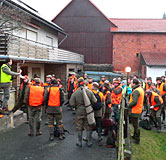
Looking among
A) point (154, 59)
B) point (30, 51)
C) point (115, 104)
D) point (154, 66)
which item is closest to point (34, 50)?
point (30, 51)

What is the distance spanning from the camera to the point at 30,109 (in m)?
6.62

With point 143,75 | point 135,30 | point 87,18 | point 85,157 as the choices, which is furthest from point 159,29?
point 85,157

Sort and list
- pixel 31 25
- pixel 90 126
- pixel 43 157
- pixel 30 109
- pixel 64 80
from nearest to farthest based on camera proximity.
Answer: pixel 43 157 < pixel 90 126 < pixel 30 109 < pixel 31 25 < pixel 64 80

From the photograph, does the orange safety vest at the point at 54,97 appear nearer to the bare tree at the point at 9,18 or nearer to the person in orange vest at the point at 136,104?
the person in orange vest at the point at 136,104

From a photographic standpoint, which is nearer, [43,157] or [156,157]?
[43,157]

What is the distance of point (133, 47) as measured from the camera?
25.5 metres

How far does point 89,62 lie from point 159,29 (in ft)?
33.4

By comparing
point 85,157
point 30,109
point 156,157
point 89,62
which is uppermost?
point 89,62

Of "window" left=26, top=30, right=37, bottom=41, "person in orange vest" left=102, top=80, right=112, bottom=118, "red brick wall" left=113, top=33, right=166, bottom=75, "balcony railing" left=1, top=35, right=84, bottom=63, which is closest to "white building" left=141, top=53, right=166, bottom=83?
"red brick wall" left=113, top=33, right=166, bottom=75

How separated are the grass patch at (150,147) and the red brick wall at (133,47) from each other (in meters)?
18.3

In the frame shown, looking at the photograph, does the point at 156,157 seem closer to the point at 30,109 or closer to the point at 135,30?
the point at 30,109

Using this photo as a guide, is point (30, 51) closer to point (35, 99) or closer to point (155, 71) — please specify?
point (35, 99)

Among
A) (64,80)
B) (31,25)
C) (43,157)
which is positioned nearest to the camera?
(43,157)

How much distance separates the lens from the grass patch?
610 cm
